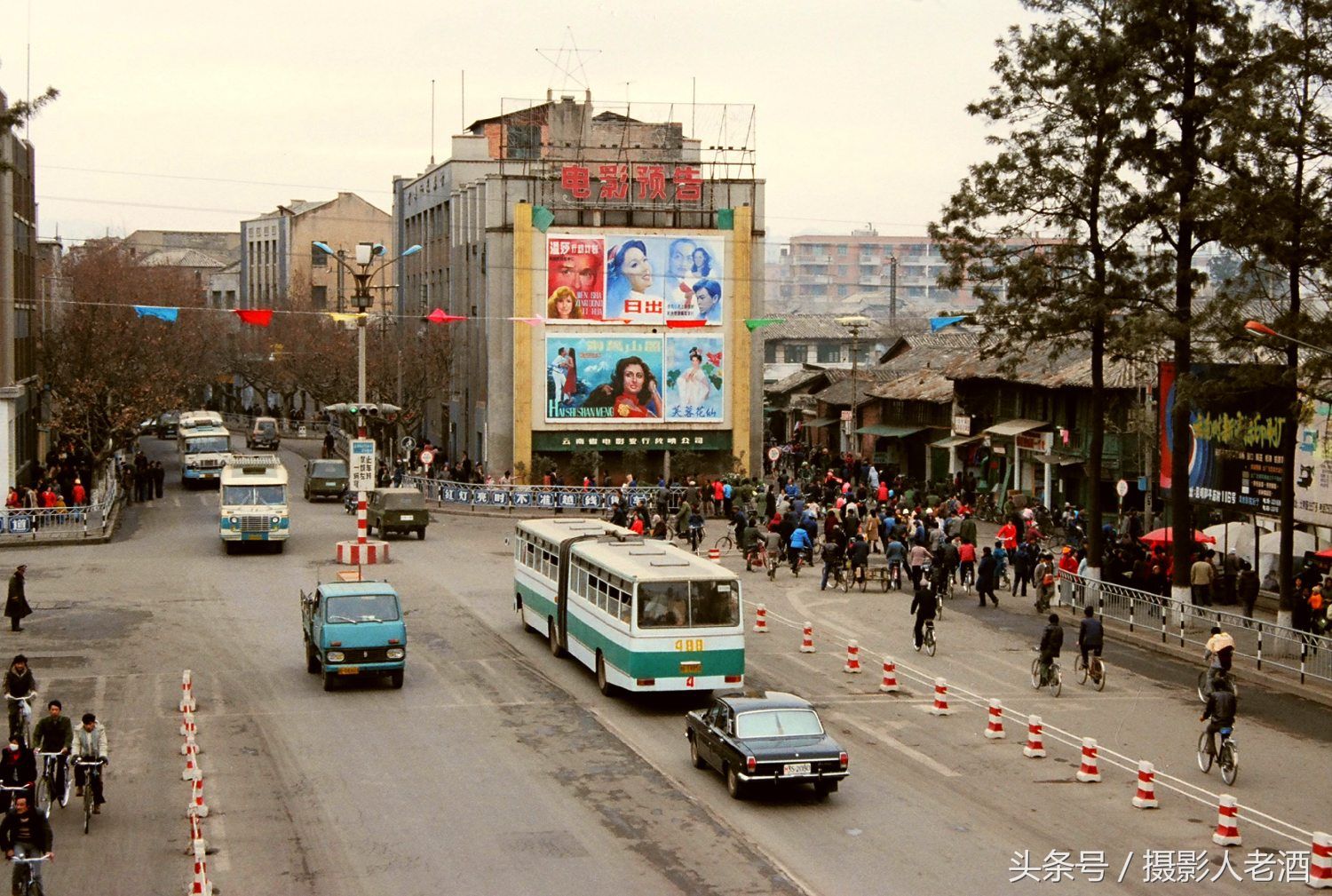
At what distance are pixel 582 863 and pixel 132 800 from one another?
645cm

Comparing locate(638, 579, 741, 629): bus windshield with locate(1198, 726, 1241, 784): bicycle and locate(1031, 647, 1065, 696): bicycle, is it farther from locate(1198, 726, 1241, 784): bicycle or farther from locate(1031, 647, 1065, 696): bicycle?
locate(1198, 726, 1241, 784): bicycle

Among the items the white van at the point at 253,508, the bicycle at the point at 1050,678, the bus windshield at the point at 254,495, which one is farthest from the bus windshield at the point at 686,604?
the bus windshield at the point at 254,495

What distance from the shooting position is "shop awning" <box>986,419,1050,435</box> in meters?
58.9

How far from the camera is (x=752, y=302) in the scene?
66.6 m

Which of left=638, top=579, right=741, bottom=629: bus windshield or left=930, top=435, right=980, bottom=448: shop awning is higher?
left=930, top=435, right=980, bottom=448: shop awning

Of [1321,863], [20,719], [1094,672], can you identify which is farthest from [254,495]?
[1321,863]

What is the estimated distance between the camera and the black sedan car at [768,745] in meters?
20.3

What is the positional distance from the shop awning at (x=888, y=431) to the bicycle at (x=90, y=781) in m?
54.5

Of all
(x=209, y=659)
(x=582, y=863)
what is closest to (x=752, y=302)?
(x=209, y=659)

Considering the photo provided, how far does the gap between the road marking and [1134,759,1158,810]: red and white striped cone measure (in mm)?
2581

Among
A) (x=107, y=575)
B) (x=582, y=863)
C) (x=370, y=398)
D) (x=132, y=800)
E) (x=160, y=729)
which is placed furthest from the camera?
(x=370, y=398)

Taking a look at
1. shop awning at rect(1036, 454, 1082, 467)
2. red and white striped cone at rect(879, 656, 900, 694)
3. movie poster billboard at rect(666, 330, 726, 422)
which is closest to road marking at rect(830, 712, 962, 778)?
red and white striped cone at rect(879, 656, 900, 694)

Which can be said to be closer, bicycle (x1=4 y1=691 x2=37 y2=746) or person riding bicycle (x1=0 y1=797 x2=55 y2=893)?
person riding bicycle (x1=0 y1=797 x2=55 y2=893)

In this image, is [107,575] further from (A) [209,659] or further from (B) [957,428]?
(B) [957,428]
